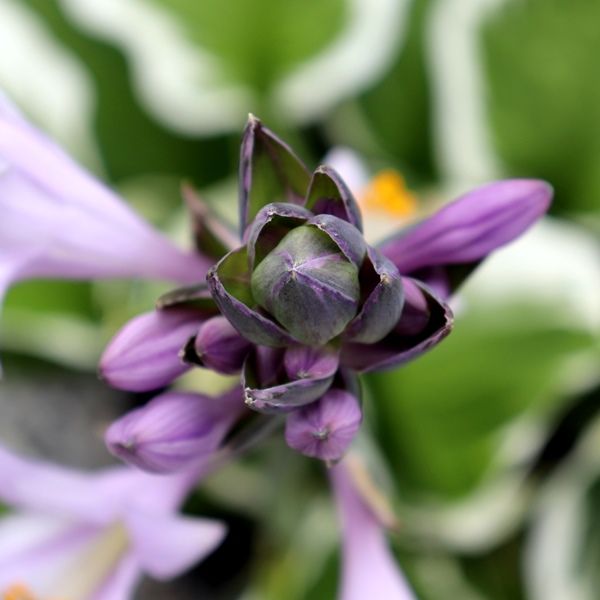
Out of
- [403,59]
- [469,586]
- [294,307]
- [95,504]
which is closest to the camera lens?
[294,307]

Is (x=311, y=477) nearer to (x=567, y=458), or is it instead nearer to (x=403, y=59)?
(x=567, y=458)

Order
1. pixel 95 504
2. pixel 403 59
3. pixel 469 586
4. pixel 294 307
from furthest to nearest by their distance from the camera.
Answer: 1. pixel 403 59
2. pixel 469 586
3. pixel 95 504
4. pixel 294 307

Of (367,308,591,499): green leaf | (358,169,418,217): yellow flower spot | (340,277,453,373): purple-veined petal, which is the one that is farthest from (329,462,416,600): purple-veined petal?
(367,308,591,499): green leaf

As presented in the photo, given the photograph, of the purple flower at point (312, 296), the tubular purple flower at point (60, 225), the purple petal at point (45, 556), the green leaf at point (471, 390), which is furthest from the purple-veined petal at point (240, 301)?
the green leaf at point (471, 390)

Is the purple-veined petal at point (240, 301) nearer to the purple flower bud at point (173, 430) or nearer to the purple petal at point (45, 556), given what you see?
the purple flower bud at point (173, 430)

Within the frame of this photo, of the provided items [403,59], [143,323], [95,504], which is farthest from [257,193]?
[403,59]

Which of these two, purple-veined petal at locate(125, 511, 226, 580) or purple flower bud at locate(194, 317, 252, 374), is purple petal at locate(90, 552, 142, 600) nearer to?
purple-veined petal at locate(125, 511, 226, 580)
